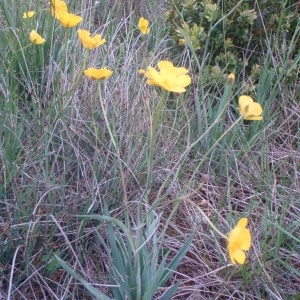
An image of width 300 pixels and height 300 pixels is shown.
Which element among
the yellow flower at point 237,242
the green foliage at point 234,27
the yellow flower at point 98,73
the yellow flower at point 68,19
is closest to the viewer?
the yellow flower at point 237,242

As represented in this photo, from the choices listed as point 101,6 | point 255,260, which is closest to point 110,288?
point 255,260

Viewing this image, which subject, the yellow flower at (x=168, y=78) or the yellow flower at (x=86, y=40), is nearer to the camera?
the yellow flower at (x=168, y=78)

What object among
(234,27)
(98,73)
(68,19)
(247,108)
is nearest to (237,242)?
Result: (247,108)

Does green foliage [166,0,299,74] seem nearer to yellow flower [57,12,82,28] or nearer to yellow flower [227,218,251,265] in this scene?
yellow flower [57,12,82,28]

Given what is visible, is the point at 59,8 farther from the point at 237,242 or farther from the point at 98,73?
the point at 237,242

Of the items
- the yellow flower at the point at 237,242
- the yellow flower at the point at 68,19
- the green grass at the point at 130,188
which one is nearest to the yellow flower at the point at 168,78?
the green grass at the point at 130,188

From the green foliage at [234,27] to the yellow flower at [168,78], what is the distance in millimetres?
1013

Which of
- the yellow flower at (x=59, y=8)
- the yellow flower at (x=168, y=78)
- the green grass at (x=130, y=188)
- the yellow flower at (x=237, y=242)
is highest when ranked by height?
the yellow flower at (x=168, y=78)

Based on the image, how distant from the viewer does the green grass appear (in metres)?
1.26

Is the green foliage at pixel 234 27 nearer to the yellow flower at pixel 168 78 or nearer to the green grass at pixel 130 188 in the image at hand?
the green grass at pixel 130 188

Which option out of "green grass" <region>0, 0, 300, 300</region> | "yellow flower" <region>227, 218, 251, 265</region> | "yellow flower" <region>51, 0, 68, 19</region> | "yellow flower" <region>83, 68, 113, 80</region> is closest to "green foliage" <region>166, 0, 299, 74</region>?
"green grass" <region>0, 0, 300, 300</region>

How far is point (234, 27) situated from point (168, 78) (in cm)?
120

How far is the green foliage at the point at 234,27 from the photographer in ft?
7.18

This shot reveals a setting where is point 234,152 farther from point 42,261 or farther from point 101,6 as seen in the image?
point 101,6
